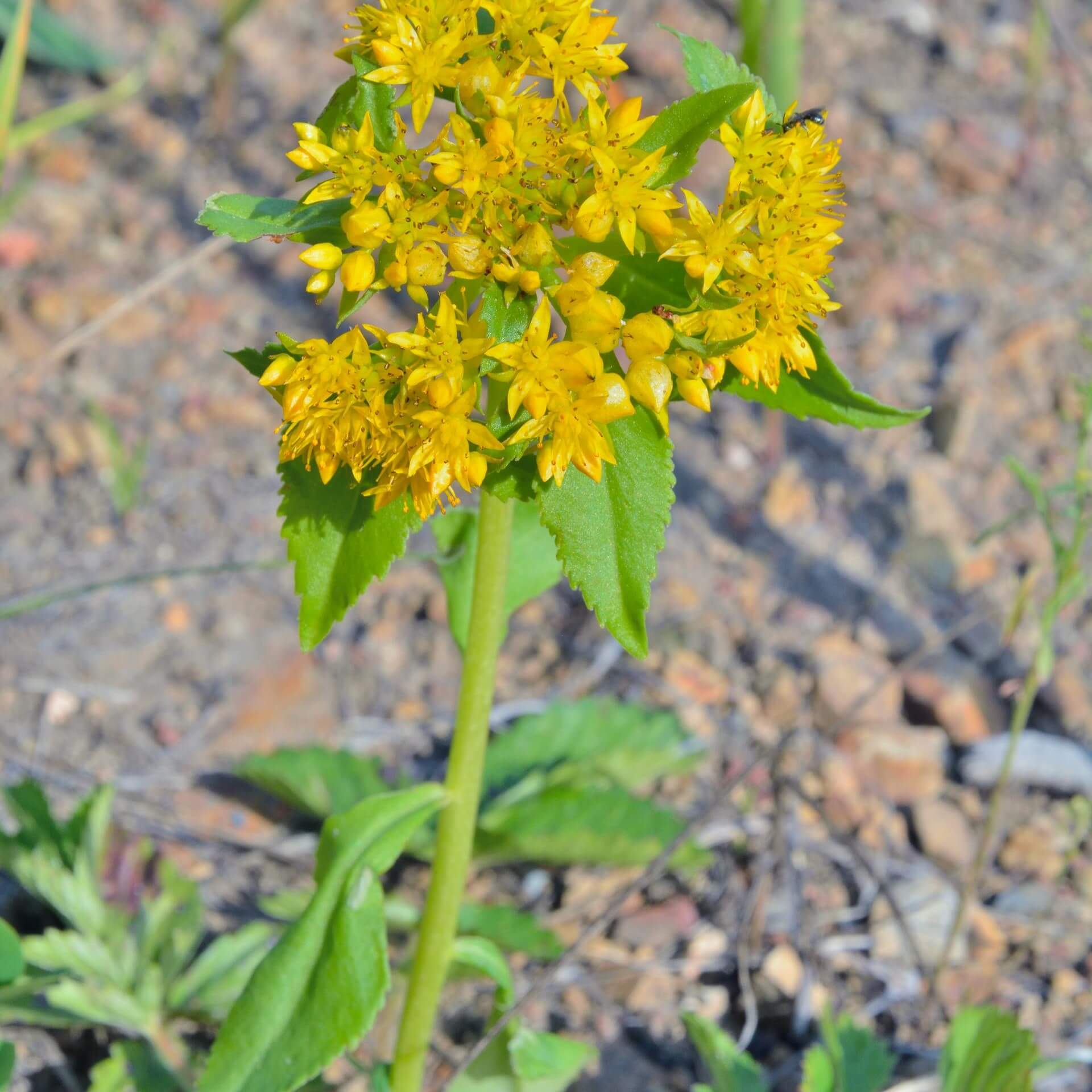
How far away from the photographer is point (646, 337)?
1.36 metres

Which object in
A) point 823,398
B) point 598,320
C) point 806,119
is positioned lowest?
point 823,398

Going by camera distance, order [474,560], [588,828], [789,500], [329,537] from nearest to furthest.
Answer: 1. [329,537]
2. [474,560]
3. [588,828]
4. [789,500]

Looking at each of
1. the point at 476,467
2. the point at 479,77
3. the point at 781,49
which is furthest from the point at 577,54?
the point at 781,49

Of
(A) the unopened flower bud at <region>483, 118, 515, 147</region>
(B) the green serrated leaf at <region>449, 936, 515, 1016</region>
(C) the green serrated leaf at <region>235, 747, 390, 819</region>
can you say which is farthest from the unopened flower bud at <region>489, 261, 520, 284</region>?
(C) the green serrated leaf at <region>235, 747, 390, 819</region>

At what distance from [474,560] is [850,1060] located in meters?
1.03

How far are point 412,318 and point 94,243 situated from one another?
1039 mm

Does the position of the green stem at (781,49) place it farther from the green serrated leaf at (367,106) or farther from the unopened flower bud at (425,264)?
the unopened flower bud at (425,264)

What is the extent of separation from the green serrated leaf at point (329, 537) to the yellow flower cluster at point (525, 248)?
0.09 meters

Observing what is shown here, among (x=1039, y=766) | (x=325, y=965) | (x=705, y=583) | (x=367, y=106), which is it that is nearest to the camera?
(x=367, y=106)

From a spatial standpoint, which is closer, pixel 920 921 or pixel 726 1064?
pixel 726 1064

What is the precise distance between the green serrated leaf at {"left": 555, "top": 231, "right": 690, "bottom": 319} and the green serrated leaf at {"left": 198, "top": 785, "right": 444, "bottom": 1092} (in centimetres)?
73

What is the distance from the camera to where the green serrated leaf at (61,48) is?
13.1 ft

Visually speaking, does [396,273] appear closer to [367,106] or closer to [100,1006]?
[367,106]

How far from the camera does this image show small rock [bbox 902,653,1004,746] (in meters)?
2.92
